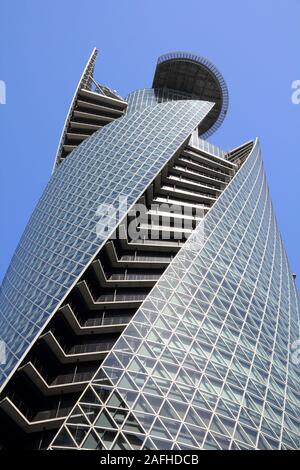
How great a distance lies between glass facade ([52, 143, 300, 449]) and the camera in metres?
33.4

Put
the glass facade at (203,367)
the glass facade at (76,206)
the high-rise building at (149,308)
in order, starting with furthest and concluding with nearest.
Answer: the glass facade at (76,206), the high-rise building at (149,308), the glass facade at (203,367)

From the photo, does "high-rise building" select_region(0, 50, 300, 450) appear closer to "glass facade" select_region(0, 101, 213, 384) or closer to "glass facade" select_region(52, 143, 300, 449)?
"glass facade" select_region(52, 143, 300, 449)

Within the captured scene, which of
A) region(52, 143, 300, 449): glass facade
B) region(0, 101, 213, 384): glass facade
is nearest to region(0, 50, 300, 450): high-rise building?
region(52, 143, 300, 449): glass facade

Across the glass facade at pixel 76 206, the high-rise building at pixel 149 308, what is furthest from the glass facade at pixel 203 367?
the glass facade at pixel 76 206

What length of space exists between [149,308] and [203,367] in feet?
23.6

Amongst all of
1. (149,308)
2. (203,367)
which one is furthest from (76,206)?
(203,367)

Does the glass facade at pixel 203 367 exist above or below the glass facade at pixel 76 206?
below

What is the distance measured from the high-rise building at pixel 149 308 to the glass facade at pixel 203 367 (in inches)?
5.0

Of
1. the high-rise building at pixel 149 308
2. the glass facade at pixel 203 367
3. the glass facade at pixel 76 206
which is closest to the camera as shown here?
the glass facade at pixel 203 367

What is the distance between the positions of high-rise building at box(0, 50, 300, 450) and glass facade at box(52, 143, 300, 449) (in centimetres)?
13

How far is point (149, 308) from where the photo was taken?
143 feet

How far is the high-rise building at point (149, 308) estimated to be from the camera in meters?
35.7

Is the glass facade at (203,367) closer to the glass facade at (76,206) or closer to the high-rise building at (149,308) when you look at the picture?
the high-rise building at (149,308)

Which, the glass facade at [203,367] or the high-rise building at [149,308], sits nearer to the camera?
the glass facade at [203,367]
